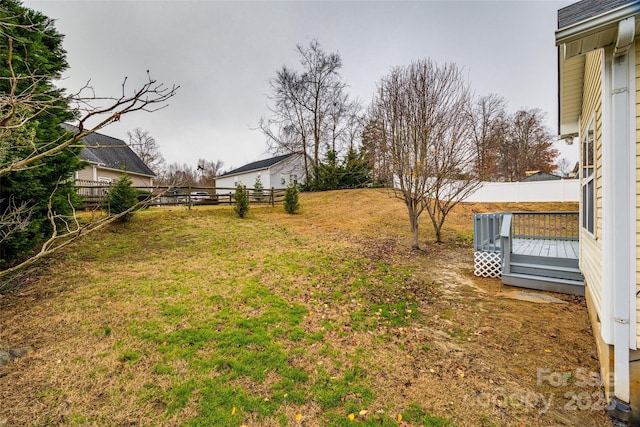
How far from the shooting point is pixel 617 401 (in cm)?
245

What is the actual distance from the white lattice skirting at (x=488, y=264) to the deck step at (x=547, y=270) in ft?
1.78

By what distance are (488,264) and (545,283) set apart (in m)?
1.21

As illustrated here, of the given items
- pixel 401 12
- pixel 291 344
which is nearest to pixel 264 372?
pixel 291 344

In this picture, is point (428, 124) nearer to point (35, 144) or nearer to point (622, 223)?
point (622, 223)

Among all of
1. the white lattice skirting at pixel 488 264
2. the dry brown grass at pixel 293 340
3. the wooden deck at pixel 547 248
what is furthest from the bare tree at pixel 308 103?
the white lattice skirting at pixel 488 264

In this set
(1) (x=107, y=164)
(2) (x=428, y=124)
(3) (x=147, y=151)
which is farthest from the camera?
(3) (x=147, y=151)

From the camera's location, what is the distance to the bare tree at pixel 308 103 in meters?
24.3

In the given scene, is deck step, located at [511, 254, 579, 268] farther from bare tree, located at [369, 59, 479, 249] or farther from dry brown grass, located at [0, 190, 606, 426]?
bare tree, located at [369, 59, 479, 249]

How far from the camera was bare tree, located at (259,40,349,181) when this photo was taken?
24.3m

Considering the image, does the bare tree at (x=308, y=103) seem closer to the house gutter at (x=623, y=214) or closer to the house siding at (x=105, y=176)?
the house siding at (x=105, y=176)

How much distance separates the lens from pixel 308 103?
80.8 feet

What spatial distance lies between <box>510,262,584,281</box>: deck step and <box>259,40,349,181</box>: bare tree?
2052 centimetres

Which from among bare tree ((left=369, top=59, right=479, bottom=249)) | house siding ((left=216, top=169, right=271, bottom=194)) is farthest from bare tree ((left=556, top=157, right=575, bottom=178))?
house siding ((left=216, top=169, right=271, bottom=194))

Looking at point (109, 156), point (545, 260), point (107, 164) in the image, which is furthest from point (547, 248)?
point (109, 156)
